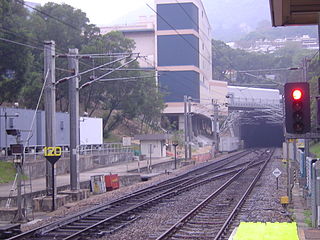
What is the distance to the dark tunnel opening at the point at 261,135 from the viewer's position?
105 metres

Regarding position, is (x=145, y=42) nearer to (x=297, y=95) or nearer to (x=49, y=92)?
(x=49, y=92)

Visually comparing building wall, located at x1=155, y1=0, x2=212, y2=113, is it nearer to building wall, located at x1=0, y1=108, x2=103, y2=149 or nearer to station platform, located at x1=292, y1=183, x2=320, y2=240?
building wall, located at x1=0, y1=108, x2=103, y2=149

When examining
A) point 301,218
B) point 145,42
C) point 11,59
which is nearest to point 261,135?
point 145,42

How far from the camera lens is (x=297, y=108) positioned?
28.3ft

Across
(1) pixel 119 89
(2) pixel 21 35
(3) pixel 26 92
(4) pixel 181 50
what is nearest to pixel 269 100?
(4) pixel 181 50

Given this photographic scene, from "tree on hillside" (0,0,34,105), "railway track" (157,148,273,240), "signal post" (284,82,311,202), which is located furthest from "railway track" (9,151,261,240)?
"tree on hillside" (0,0,34,105)

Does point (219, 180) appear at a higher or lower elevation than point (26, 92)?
lower

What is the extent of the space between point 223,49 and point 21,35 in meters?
100

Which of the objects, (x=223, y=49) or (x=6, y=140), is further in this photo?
(x=223, y=49)

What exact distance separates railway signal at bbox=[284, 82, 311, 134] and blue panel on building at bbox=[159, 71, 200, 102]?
229 ft

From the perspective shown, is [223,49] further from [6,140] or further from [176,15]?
[6,140]

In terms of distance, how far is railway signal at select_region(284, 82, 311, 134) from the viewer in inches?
336

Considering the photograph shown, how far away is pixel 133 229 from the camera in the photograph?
15.4 meters

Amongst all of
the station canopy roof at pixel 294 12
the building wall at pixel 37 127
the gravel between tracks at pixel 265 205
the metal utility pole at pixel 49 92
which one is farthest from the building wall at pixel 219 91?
the station canopy roof at pixel 294 12
